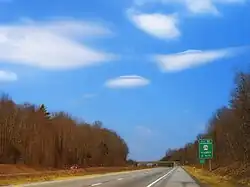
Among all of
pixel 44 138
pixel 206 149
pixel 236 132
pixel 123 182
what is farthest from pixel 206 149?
pixel 44 138

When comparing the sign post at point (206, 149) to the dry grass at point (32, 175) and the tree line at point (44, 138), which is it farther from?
the tree line at point (44, 138)

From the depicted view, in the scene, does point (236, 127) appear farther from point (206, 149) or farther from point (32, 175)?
point (32, 175)

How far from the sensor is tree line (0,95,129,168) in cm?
10825

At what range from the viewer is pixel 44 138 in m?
125

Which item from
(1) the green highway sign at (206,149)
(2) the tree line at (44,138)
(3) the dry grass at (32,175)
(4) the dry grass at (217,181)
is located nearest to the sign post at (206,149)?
(1) the green highway sign at (206,149)

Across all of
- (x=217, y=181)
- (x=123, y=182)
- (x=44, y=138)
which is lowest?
(x=123, y=182)

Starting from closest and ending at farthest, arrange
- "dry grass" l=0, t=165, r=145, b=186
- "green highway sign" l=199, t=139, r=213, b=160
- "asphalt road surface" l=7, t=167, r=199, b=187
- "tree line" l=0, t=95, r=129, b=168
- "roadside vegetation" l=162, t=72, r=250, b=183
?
"asphalt road surface" l=7, t=167, r=199, b=187 → "dry grass" l=0, t=165, r=145, b=186 → "roadside vegetation" l=162, t=72, r=250, b=183 → "green highway sign" l=199, t=139, r=213, b=160 → "tree line" l=0, t=95, r=129, b=168

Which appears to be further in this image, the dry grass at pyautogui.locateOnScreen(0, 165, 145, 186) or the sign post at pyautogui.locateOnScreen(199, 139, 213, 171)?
the sign post at pyautogui.locateOnScreen(199, 139, 213, 171)

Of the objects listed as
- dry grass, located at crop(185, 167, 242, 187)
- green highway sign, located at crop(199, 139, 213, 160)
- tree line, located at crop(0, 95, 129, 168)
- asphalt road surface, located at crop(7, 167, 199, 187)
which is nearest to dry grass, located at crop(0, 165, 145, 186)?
asphalt road surface, located at crop(7, 167, 199, 187)

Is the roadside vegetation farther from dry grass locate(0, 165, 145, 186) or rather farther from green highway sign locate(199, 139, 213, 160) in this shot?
dry grass locate(0, 165, 145, 186)

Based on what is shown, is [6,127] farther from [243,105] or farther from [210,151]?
[243,105]

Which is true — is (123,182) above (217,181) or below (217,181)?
below

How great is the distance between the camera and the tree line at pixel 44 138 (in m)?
108

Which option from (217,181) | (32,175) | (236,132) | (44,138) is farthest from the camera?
(44,138)
